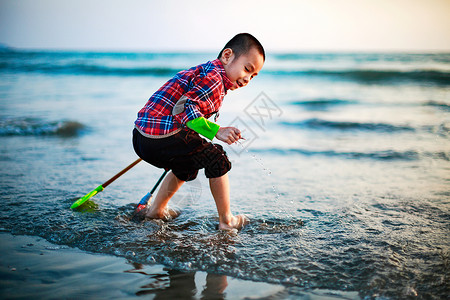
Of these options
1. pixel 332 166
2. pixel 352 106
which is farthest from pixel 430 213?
pixel 352 106

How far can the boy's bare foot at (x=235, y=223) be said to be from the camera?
8.13 ft

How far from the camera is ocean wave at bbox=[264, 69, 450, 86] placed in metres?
13.9

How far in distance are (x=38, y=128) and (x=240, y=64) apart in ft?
16.3

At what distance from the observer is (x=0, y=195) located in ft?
10.1

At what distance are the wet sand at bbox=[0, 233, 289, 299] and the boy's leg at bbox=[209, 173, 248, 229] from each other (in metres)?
0.59

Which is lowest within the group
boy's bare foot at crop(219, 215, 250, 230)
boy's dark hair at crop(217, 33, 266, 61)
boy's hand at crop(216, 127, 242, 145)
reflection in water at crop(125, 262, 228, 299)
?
reflection in water at crop(125, 262, 228, 299)

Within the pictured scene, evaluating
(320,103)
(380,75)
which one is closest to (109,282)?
(320,103)

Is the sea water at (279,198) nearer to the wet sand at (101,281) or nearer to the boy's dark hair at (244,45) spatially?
the wet sand at (101,281)

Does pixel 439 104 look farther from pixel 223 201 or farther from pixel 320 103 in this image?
pixel 223 201

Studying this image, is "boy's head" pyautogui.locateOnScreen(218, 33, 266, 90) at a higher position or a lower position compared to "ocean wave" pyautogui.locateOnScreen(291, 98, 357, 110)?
lower

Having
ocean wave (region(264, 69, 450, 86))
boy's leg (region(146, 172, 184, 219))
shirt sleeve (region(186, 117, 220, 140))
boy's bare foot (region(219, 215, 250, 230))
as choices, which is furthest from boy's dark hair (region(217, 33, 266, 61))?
ocean wave (region(264, 69, 450, 86))

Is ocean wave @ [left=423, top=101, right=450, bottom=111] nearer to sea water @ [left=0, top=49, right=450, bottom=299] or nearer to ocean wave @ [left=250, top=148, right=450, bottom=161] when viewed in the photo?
sea water @ [left=0, top=49, right=450, bottom=299]

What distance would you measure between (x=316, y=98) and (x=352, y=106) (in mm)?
1610

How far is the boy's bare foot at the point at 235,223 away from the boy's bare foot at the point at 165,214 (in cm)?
47
